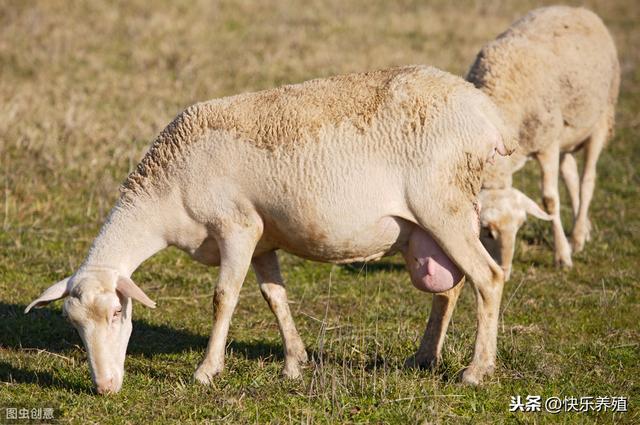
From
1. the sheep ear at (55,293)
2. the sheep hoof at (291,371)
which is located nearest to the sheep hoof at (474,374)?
the sheep hoof at (291,371)

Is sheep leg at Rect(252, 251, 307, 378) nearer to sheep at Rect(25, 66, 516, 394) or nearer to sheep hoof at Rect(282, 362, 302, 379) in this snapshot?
sheep hoof at Rect(282, 362, 302, 379)

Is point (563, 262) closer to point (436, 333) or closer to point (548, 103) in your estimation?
point (548, 103)

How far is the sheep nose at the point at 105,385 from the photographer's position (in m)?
5.72

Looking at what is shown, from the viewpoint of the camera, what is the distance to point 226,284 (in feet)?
20.1

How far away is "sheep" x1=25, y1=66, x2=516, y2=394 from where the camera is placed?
5.89m

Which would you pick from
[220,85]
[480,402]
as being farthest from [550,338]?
[220,85]

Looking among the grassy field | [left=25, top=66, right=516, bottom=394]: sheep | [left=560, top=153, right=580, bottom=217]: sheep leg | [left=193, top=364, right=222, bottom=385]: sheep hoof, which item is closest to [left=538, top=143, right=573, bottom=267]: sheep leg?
the grassy field

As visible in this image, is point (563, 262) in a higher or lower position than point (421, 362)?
lower

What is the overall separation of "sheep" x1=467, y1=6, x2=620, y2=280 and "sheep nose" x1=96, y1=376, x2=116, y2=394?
3.70m

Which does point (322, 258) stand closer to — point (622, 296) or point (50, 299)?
point (50, 299)

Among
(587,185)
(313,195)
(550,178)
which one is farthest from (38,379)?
(587,185)

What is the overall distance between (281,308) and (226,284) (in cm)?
56

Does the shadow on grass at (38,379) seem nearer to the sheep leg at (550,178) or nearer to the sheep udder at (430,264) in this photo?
the sheep udder at (430,264)

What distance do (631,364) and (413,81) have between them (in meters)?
Answer: 2.35
